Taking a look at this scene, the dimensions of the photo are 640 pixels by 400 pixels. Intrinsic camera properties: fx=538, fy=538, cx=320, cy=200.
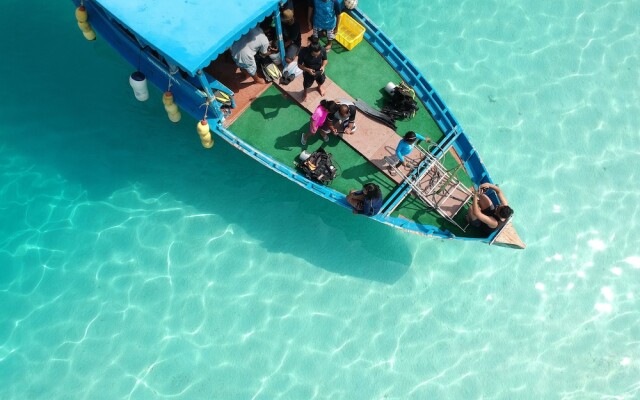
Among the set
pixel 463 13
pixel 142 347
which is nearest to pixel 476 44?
pixel 463 13

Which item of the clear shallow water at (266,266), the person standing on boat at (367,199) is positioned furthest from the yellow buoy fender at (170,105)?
the person standing on boat at (367,199)

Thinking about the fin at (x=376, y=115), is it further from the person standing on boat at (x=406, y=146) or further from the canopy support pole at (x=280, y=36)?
the canopy support pole at (x=280, y=36)

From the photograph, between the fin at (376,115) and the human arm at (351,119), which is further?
the fin at (376,115)

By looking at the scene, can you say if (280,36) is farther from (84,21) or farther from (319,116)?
(84,21)

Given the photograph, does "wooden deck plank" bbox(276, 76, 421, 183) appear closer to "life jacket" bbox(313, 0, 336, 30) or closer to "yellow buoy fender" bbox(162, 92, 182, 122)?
"life jacket" bbox(313, 0, 336, 30)

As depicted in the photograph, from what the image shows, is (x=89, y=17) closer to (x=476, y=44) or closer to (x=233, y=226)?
(x=233, y=226)

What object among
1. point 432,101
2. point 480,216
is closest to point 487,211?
point 480,216
